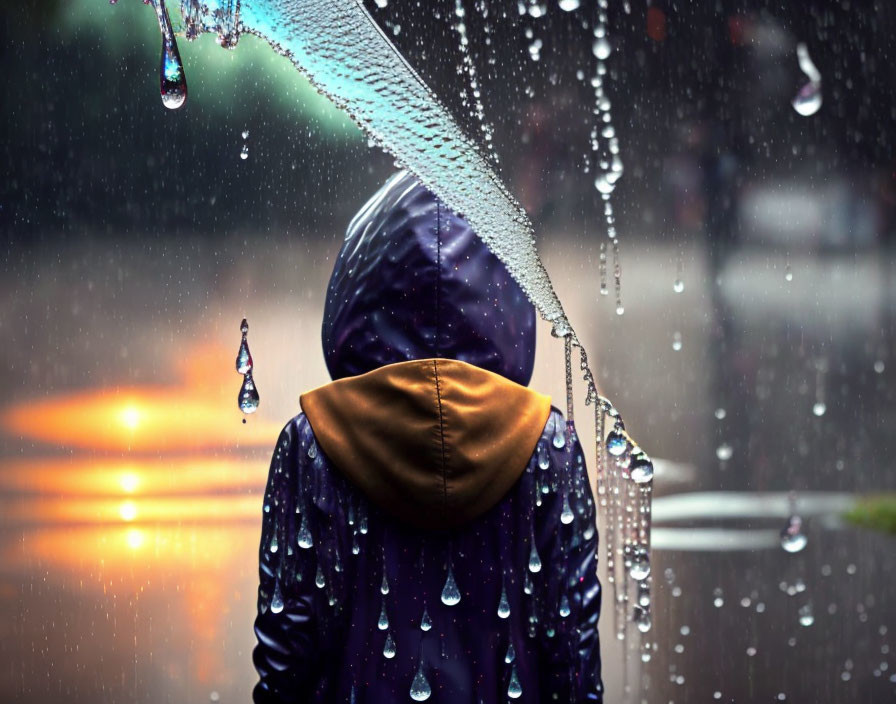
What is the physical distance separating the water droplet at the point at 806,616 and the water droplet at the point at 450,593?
6.96 feet

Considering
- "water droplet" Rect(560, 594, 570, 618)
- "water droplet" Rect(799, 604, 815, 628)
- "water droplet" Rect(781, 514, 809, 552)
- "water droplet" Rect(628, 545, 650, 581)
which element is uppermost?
"water droplet" Rect(560, 594, 570, 618)

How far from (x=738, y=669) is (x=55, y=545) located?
6.11 feet

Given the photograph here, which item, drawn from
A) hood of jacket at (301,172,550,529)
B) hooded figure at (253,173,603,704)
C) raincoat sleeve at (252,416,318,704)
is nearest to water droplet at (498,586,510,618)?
hooded figure at (253,173,603,704)

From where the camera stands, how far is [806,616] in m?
2.99

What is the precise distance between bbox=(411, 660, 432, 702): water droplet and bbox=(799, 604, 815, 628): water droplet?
2122mm

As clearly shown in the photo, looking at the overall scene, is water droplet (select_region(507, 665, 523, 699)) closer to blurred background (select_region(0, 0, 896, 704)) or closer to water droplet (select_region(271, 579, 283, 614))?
water droplet (select_region(271, 579, 283, 614))

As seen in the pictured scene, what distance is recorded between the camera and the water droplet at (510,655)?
3.95ft

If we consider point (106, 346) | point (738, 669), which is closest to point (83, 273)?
point (106, 346)

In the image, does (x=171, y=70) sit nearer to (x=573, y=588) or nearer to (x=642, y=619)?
(x=573, y=588)

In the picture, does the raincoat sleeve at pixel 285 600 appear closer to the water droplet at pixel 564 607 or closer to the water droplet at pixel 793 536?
the water droplet at pixel 564 607

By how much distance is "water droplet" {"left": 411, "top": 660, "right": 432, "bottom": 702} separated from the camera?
1.19 metres

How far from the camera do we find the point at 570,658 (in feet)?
3.94

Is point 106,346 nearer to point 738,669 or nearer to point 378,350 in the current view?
point 378,350

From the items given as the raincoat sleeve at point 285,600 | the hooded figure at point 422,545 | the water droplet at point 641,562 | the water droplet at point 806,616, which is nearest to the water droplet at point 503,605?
the hooded figure at point 422,545
